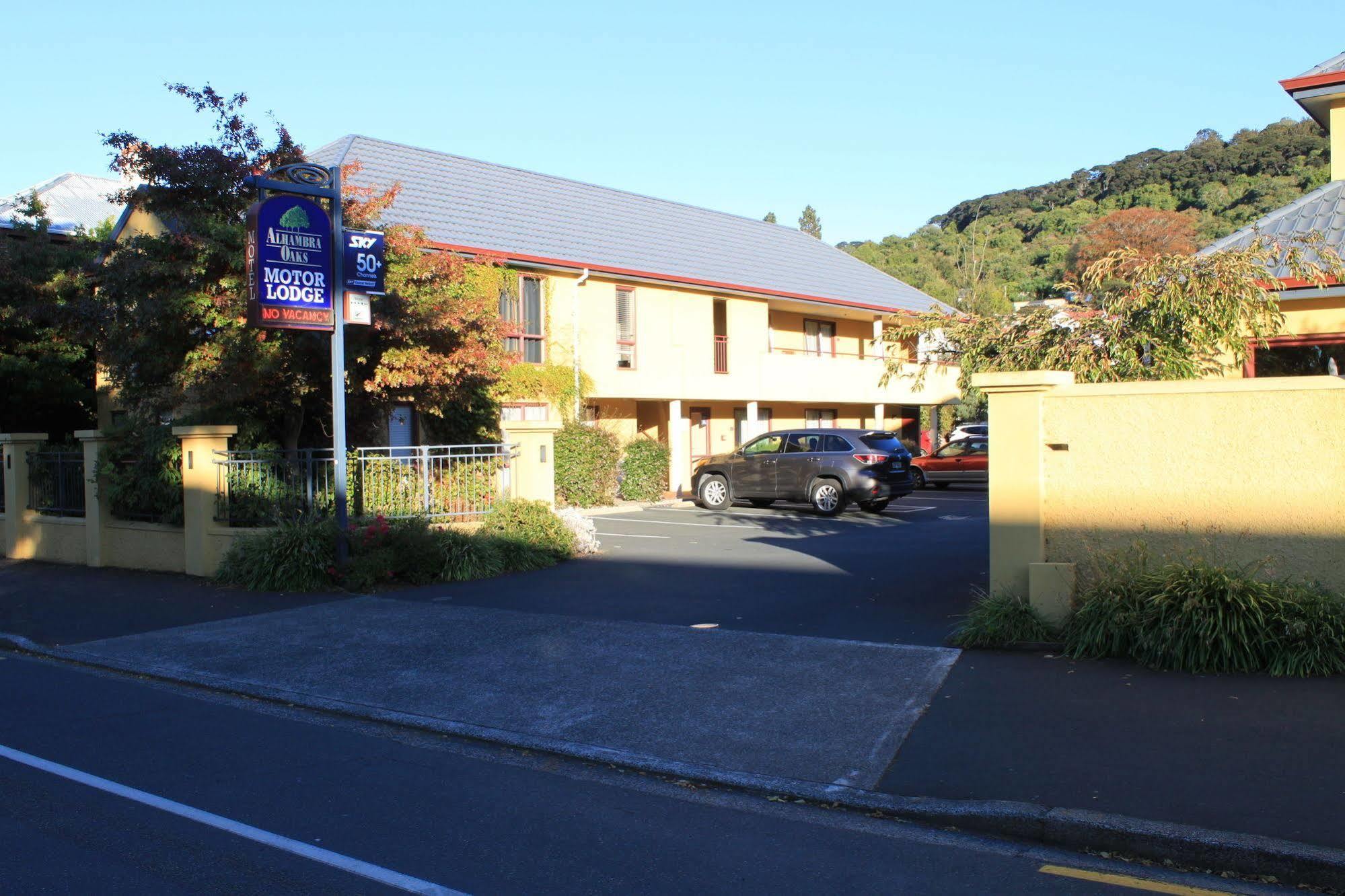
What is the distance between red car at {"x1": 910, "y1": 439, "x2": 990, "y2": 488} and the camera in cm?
2859

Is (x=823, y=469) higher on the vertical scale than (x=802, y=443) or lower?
lower

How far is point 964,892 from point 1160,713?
2.81 metres

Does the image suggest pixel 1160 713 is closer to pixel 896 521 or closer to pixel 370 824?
pixel 370 824

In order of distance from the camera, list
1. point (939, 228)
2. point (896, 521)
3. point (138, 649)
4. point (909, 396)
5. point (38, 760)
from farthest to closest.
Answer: point (939, 228)
point (909, 396)
point (896, 521)
point (138, 649)
point (38, 760)

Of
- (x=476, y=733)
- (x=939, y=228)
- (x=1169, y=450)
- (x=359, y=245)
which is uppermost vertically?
(x=939, y=228)

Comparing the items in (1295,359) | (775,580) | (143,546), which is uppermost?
(1295,359)

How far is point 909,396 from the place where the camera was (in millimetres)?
37406

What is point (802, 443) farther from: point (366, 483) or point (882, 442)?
point (366, 483)

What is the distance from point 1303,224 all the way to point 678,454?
18416mm

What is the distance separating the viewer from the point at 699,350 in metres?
28.8

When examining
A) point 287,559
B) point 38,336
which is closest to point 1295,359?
point 287,559

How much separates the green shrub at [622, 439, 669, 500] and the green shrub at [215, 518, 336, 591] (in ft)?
40.6

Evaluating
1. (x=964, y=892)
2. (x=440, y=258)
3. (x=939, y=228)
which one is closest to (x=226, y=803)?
(x=964, y=892)

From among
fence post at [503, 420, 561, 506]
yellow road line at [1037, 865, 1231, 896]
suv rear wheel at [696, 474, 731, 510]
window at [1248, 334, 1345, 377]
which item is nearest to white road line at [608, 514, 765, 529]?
suv rear wheel at [696, 474, 731, 510]
